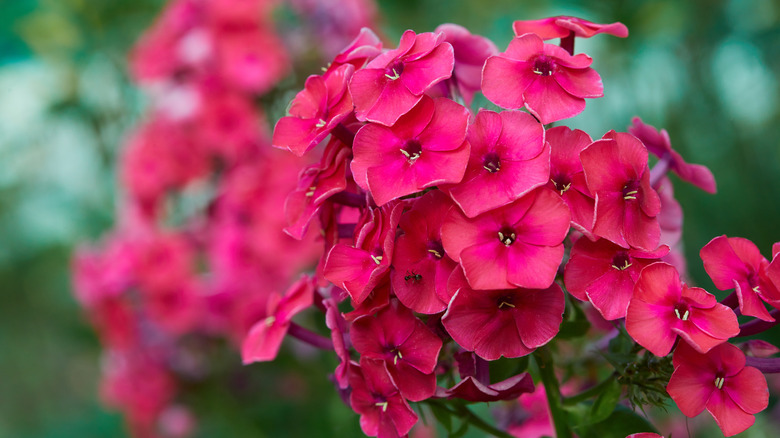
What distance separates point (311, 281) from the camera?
0.66 m

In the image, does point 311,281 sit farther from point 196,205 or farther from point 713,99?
point 713,99

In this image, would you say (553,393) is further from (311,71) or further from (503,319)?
(311,71)

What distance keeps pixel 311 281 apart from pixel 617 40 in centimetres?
169

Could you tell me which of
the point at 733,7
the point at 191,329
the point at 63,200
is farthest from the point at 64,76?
the point at 733,7

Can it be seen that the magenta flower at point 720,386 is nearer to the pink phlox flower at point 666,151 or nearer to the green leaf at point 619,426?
the green leaf at point 619,426

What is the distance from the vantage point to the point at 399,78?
54 cm

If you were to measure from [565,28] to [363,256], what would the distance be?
31 centimetres

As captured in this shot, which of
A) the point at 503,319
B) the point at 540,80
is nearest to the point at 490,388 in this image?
the point at 503,319

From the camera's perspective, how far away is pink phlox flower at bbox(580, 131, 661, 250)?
1.62 feet

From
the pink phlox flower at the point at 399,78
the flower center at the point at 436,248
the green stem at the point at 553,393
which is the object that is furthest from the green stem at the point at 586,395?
the pink phlox flower at the point at 399,78

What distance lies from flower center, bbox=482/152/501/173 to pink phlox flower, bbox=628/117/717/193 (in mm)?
214

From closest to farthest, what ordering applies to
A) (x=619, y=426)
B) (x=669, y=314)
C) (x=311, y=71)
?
(x=669, y=314)
(x=619, y=426)
(x=311, y=71)

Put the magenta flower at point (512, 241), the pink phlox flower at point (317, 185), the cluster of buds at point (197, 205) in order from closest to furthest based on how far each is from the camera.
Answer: the magenta flower at point (512, 241) < the pink phlox flower at point (317, 185) < the cluster of buds at point (197, 205)

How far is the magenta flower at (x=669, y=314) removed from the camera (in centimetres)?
47
